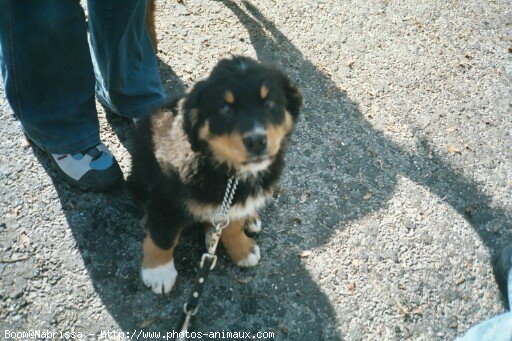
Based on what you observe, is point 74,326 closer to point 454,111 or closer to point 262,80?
point 262,80

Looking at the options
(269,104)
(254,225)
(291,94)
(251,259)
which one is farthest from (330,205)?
(269,104)

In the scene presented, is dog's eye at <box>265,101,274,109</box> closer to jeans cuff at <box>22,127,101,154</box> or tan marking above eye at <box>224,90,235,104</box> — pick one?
tan marking above eye at <box>224,90,235,104</box>

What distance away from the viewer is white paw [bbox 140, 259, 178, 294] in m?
2.39

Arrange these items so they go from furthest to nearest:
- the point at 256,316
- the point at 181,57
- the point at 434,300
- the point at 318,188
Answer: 1. the point at 181,57
2. the point at 318,188
3. the point at 434,300
4. the point at 256,316

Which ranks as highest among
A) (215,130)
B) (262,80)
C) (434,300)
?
(262,80)

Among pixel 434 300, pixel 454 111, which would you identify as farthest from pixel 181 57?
Result: pixel 434 300

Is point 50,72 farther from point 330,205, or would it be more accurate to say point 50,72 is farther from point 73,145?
point 330,205

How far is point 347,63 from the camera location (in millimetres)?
4148

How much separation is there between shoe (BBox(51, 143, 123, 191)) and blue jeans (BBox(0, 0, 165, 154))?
0.20 feet

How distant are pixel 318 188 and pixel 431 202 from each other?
87cm

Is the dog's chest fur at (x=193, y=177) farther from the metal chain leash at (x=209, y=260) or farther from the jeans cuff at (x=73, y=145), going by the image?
the jeans cuff at (x=73, y=145)

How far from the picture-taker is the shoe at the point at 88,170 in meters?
2.75

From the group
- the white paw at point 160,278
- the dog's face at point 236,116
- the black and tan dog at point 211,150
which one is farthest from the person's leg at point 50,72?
the white paw at point 160,278

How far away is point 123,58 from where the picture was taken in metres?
2.84
